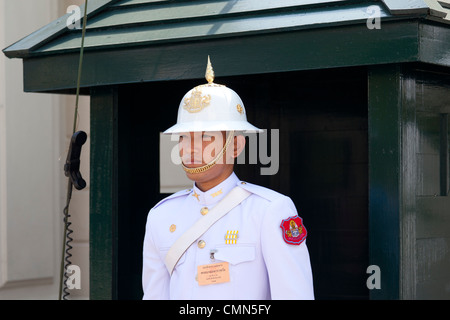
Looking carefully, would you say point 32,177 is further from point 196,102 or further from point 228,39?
point 196,102

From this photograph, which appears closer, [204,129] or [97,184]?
[204,129]

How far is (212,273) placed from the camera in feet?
10.4

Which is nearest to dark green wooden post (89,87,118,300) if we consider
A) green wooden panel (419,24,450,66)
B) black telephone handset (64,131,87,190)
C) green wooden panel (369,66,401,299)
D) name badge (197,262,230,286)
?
black telephone handset (64,131,87,190)

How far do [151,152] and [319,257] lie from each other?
1090 mm

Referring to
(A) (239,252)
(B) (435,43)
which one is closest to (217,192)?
(A) (239,252)

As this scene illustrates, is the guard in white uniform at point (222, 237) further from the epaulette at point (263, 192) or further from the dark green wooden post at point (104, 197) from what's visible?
the dark green wooden post at point (104, 197)

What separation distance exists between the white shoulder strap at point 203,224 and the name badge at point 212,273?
11 cm

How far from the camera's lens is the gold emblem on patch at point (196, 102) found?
3.25 m

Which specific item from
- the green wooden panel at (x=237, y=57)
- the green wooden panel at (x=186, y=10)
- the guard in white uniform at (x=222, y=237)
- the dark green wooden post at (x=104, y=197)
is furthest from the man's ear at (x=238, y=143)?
the dark green wooden post at (x=104, y=197)
